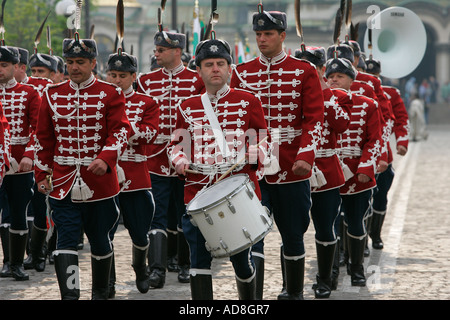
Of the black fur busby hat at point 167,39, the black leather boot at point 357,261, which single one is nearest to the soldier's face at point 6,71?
the black fur busby hat at point 167,39

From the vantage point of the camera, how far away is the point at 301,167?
7.69 metres

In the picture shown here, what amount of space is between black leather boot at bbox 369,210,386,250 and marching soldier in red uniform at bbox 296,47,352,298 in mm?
3028

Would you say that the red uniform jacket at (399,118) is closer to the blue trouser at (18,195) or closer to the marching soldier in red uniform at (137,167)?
the marching soldier in red uniform at (137,167)

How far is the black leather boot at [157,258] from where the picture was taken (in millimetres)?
9242

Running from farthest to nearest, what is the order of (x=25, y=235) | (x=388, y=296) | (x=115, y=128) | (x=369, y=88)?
(x=369, y=88)
(x=25, y=235)
(x=388, y=296)
(x=115, y=128)

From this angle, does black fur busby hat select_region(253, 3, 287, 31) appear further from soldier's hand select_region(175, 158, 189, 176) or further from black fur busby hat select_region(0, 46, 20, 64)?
black fur busby hat select_region(0, 46, 20, 64)

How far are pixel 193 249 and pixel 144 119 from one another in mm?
2363

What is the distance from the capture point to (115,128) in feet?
25.6

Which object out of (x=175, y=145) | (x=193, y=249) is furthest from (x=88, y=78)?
(x=193, y=249)

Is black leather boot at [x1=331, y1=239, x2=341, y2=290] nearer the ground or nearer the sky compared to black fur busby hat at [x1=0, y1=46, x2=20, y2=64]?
nearer the ground

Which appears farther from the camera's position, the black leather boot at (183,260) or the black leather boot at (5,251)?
the black leather boot at (5,251)

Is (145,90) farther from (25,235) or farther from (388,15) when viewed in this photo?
(388,15)

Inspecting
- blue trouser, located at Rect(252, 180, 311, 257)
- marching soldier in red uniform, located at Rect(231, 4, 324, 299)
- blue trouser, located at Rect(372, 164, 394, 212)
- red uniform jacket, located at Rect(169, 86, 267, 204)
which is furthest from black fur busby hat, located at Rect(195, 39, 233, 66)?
blue trouser, located at Rect(372, 164, 394, 212)

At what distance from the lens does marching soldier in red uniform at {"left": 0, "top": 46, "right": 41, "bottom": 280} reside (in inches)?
380
